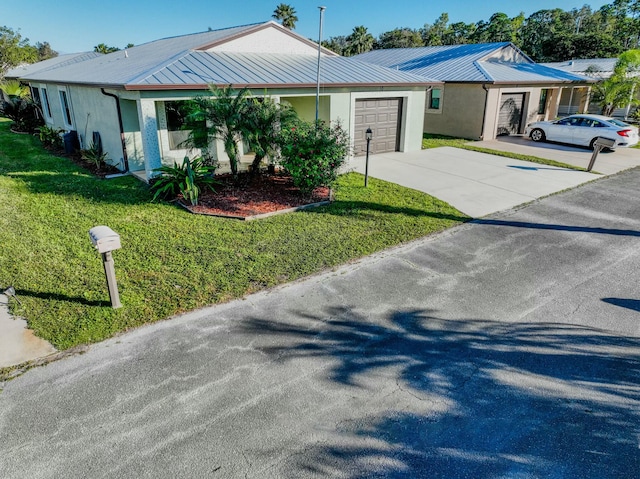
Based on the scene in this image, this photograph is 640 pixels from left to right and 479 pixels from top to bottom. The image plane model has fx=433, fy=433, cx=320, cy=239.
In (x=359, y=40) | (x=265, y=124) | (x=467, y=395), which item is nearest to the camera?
(x=467, y=395)

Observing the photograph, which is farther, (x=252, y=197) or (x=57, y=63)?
(x=57, y=63)

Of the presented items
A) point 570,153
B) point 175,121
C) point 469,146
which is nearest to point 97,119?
point 175,121

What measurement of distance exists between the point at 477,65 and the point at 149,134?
1608 cm

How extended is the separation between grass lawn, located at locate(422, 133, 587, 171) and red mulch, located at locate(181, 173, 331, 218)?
8.47 meters

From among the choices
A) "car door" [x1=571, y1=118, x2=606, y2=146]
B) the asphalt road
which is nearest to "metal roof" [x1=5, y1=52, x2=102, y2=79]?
"car door" [x1=571, y1=118, x2=606, y2=146]

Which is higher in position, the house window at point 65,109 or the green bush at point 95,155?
the house window at point 65,109

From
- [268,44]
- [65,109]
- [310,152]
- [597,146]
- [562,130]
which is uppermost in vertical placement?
[268,44]

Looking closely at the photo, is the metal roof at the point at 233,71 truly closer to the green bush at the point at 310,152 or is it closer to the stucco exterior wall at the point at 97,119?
the stucco exterior wall at the point at 97,119

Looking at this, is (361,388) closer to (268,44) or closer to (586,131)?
(268,44)

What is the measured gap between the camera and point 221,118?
9.66 metres

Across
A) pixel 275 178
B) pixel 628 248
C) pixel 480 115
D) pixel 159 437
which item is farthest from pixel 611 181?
pixel 159 437

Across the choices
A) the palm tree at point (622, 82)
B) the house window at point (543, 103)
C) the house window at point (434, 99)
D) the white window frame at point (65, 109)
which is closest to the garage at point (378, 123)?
the house window at point (434, 99)

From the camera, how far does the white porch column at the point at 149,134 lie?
10.5 m

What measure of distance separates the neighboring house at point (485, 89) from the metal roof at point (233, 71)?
15.7 ft
